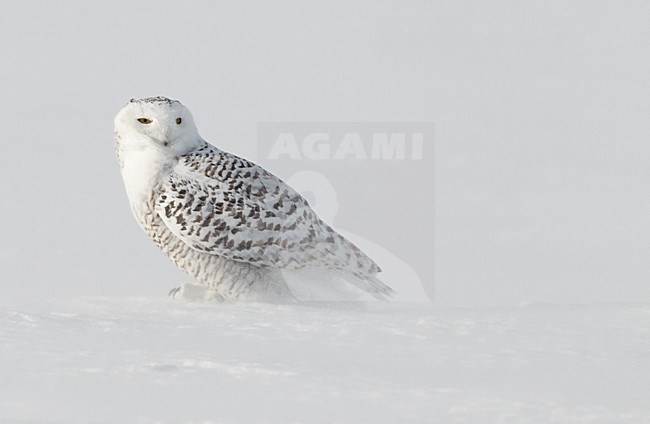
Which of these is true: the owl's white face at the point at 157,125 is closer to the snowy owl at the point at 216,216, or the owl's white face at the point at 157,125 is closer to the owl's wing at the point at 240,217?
the snowy owl at the point at 216,216

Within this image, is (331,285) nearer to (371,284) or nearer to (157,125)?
(371,284)

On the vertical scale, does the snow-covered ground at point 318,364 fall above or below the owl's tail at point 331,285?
below

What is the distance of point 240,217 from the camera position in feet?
22.3

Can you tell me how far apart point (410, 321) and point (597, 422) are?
175 cm

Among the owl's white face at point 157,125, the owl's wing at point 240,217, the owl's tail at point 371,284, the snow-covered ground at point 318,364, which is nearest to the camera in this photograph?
the snow-covered ground at point 318,364

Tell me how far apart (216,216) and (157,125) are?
26.3 inches

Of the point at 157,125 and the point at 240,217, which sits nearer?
the point at 240,217

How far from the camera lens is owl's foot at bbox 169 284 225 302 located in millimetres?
6941

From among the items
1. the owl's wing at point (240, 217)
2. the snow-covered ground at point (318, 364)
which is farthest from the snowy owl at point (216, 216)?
the snow-covered ground at point (318, 364)

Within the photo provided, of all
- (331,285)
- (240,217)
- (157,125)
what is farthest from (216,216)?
(331,285)

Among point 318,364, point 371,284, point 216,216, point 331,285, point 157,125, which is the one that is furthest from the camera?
point 371,284

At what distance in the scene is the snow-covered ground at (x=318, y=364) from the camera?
15.2 feet

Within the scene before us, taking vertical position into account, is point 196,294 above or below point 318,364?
above

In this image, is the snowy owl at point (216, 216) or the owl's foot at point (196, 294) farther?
the owl's foot at point (196, 294)
